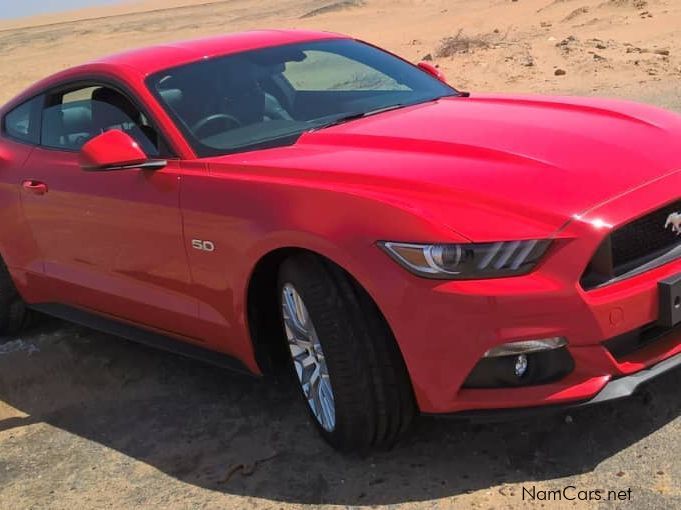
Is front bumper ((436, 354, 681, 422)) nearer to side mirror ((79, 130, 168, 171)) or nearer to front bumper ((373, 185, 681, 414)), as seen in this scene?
front bumper ((373, 185, 681, 414))

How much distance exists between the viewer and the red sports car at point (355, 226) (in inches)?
115

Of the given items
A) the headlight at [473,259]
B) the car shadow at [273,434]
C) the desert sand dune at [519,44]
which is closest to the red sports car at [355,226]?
the headlight at [473,259]

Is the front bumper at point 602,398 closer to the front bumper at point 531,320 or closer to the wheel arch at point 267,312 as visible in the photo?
the front bumper at point 531,320

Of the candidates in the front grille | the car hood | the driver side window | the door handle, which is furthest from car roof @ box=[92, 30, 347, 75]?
the front grille

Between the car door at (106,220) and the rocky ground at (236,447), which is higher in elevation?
the car door at (106,220)

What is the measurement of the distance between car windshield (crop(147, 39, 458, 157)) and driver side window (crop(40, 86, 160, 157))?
176 millimetres

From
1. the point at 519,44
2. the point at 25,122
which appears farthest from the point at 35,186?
the point at 519,44

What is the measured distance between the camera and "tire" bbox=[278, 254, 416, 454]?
319cm

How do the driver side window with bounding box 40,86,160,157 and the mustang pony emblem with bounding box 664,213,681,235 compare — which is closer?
the mustang pony emblem with bounding box 664,213,681,235

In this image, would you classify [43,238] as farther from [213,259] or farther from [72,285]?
[213,259]

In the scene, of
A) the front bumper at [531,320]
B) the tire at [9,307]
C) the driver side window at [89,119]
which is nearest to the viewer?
the front bumper at [531,320]

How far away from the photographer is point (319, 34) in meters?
5.12

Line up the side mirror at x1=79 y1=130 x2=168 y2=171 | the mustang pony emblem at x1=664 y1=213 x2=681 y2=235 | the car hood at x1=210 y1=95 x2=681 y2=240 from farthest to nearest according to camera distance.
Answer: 1. the side mirror at x1=79 y1=130 x2=168 y2=171
2. the mustang pony emblem at x1=664 y1=213 x2=681 y2=235
3. the car hood at x1=210 y1=95 x2=681 y2=240

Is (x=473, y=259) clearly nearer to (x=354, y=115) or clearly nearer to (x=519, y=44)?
(x=354, y=115)
